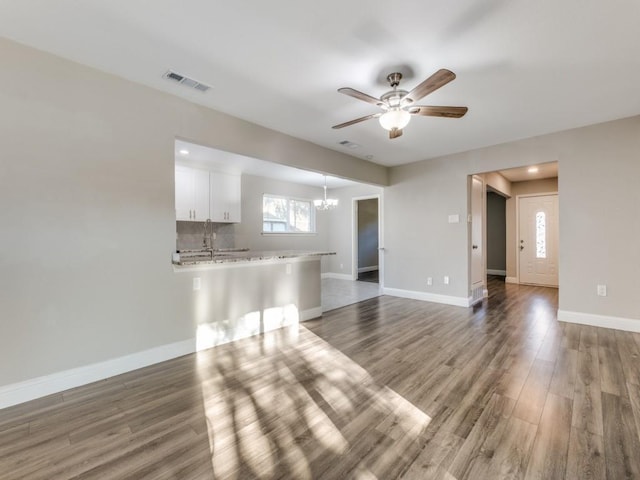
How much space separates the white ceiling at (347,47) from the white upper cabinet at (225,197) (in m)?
2.71

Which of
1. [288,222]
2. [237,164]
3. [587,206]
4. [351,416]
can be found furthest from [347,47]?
[288,222]

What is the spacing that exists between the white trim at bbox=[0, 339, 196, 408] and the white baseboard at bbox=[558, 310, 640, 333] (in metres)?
4.90

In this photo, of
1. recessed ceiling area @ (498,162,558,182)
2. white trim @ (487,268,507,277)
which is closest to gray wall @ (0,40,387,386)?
recessed ceiling area @ (498,162,558,182)

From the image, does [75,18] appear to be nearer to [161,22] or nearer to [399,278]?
[161,22]

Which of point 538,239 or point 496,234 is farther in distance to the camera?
point 496,234

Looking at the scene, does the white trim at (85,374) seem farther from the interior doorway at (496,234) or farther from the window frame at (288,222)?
the interior doorway at (496,234)

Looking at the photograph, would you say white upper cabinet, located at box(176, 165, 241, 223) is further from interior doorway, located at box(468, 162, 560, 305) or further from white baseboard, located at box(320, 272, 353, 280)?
interior doorway, located at box(468, 162, 560, 305)

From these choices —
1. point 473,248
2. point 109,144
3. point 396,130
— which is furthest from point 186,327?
point 473,248

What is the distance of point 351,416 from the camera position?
6.45 ft

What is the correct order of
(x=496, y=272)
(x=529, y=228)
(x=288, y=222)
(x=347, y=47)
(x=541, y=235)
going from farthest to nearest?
(x=496, y=272)
(x=288, y=222)
(x=529, y=228)
(x=541, y=235)
(x=347, y=47)

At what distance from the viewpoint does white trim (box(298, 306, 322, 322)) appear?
4.22m

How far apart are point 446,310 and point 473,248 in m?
1.32

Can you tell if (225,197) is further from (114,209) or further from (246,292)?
(114,209)

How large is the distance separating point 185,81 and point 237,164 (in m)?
2.93
